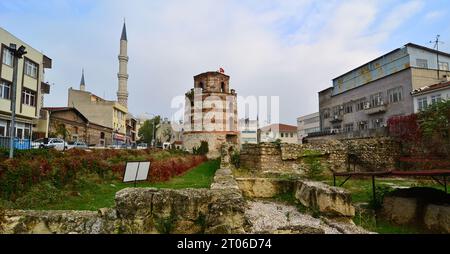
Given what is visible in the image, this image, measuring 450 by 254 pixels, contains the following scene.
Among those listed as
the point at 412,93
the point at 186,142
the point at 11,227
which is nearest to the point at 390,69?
the point at 412,93

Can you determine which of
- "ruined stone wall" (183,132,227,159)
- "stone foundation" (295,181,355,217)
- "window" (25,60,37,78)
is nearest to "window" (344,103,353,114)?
"ruined stone wall" (183,132,227,159)

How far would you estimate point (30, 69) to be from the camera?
29344 millimetres

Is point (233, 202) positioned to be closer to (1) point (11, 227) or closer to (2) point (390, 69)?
(1) point (11, 227)

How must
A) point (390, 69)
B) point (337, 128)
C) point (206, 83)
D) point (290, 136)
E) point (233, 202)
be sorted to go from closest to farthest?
point (233, 202), point (390, 69), point (206, 83), point (337, 128), point (290, 136)

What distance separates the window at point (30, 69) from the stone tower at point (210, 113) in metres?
18.7

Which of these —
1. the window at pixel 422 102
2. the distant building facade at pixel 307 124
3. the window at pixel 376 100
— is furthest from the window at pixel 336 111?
the distant building facade at pixel 307 124

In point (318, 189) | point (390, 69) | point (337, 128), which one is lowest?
point (318, 189)

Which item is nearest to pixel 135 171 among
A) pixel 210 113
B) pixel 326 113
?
pixel 210 113

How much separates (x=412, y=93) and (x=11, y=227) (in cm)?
3307

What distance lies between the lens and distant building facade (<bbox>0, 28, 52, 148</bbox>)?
25.2m

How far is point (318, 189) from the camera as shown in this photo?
8617mm

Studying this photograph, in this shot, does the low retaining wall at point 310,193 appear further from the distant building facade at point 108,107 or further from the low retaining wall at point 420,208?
the distant building facade at point 108,107

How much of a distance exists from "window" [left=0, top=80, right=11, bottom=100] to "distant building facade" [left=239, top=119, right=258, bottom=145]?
52750mm

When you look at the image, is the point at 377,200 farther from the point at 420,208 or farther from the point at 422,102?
the point at 422,102
